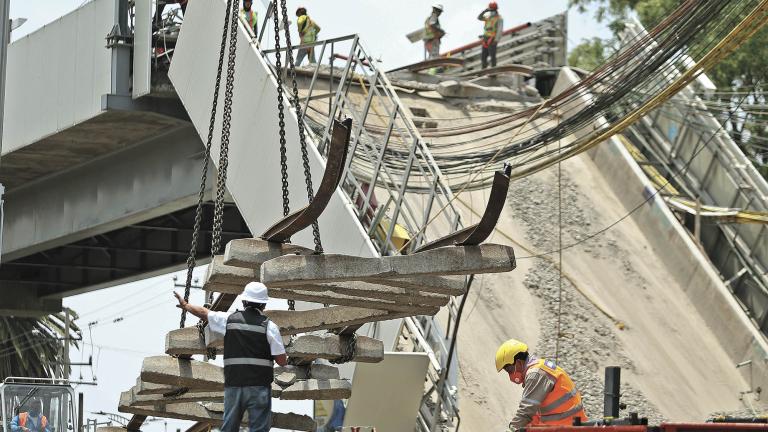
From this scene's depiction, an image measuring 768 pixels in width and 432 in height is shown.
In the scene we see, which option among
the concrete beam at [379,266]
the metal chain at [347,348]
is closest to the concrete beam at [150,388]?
the metal chain at [347,348]

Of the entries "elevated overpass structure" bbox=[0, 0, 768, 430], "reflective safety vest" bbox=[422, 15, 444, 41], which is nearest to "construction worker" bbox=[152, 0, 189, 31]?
"elevated overpass structure" bbox=[0, 0, 768, 430]

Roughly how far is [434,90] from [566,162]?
3509 millimetres

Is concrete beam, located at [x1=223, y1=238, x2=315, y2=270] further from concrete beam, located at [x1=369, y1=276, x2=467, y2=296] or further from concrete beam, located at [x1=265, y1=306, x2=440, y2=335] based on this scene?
concrete beam, located at [x1=265, y1=306, x2=440, y2=335]

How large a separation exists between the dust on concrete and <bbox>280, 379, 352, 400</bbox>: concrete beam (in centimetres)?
1000

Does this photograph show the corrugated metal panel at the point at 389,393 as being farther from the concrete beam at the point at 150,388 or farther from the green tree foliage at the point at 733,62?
the green tree foliage at the point at 733,62

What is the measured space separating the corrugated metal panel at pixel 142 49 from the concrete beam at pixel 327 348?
12.6 m

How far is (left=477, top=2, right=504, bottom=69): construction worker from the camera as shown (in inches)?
1474

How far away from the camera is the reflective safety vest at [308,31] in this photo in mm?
32250

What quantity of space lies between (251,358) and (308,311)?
2.15m

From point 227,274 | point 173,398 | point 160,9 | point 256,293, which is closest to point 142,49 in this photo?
point 160,9

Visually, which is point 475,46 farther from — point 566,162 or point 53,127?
point 53,127

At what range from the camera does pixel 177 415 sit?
51.9ft

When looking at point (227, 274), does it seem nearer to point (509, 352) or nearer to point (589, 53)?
point (509, 352)

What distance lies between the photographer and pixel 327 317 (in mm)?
13531
